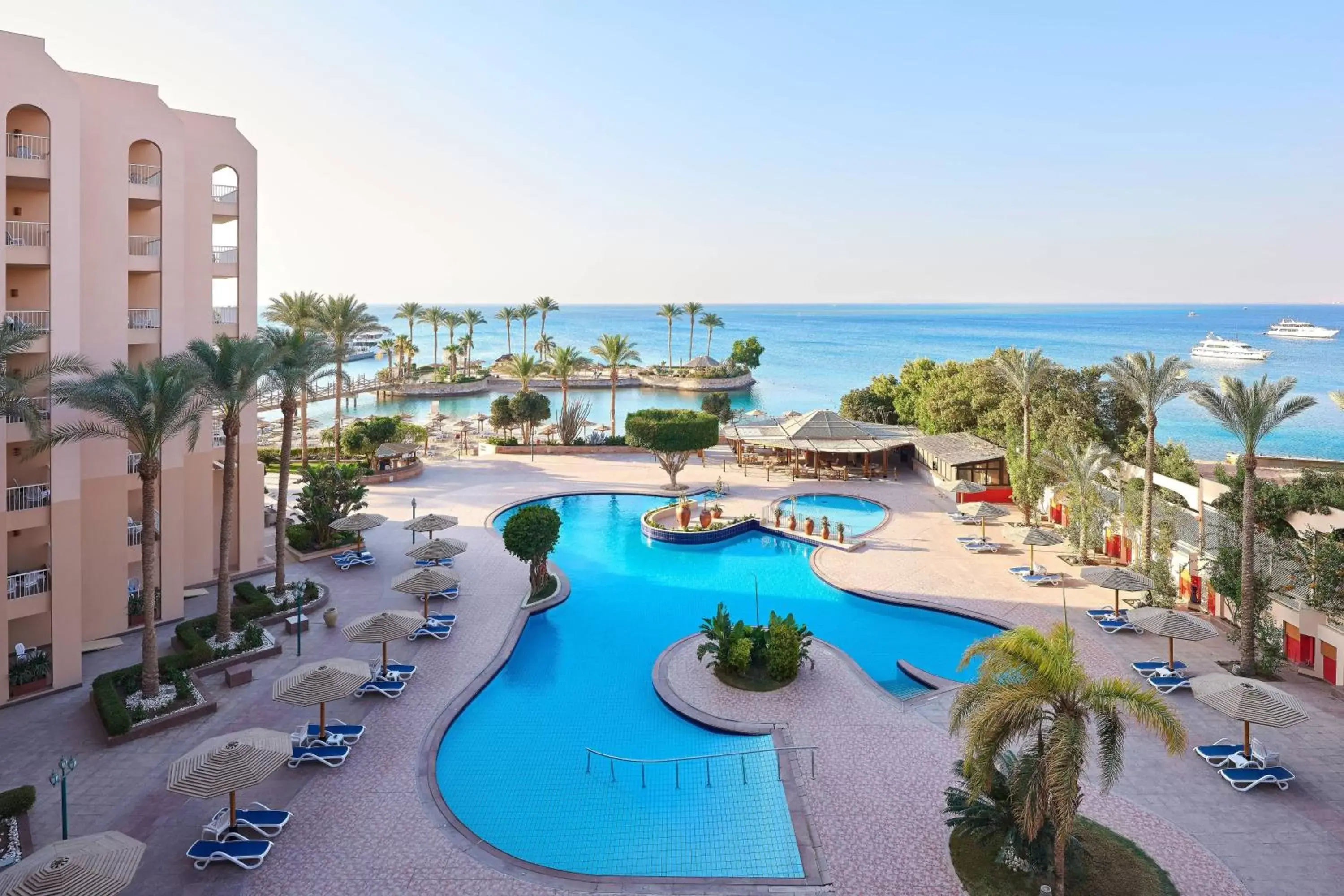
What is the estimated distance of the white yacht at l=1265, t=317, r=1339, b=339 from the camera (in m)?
180

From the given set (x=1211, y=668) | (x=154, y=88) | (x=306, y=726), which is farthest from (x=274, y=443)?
(x=1211, y=668)

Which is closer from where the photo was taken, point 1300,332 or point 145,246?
point 145,246

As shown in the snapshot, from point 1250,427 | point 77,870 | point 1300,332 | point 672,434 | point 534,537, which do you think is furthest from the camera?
point 1300,332

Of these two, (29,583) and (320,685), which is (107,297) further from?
(320,685)

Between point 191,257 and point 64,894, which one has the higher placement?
point 191,257

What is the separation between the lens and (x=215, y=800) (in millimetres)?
12961

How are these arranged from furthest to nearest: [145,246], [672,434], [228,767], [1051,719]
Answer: [672,434] → [145,246] → [228,767] → [1051,719]

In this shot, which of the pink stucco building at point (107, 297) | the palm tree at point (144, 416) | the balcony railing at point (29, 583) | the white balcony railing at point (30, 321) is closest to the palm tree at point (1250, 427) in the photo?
the palm tree at point (144, 416)

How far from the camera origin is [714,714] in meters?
16.4

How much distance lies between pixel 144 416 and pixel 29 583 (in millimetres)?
4363

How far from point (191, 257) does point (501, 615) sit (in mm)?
12548

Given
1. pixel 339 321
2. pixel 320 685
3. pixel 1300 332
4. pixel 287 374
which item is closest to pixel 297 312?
pixel 339 321

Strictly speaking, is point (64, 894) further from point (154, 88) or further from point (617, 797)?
point (154, 88)

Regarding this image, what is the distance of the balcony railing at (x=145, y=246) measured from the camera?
2034cm
